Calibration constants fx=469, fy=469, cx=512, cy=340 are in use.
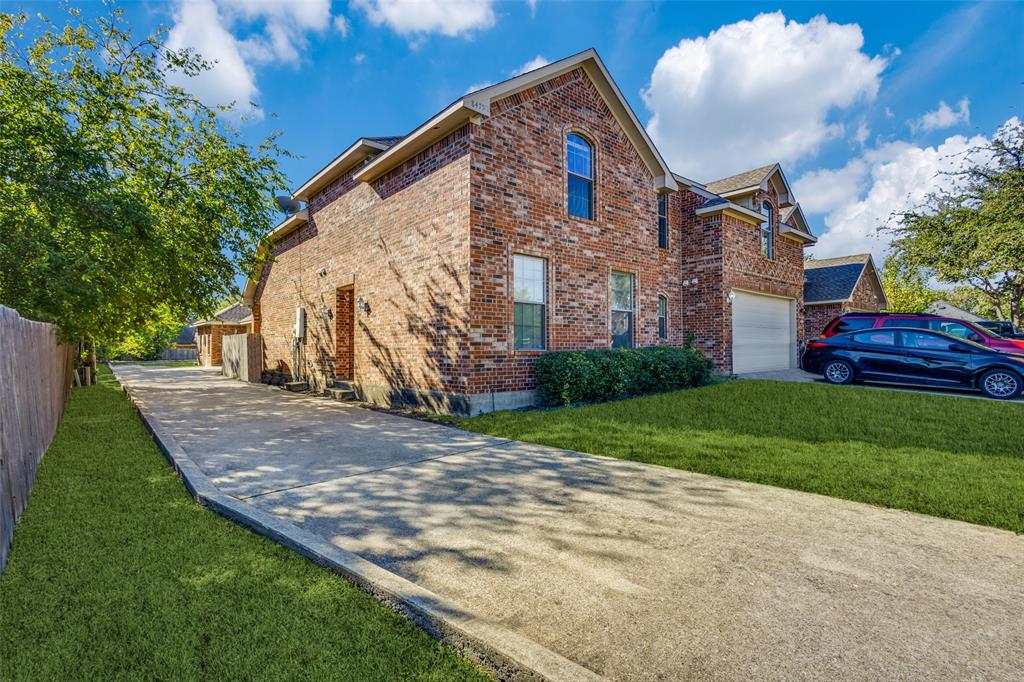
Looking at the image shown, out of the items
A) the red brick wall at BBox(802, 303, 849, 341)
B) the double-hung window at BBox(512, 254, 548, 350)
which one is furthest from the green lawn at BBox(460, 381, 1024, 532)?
the red brick wall at BBox(802, 303, 849, 341)

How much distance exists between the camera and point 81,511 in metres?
4.09

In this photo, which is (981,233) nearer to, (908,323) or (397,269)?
(908,323)

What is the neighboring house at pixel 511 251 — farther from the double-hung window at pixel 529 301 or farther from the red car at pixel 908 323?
the red car at pixel 908 323

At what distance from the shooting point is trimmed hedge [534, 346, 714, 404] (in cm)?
966

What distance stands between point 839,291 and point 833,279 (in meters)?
1.66

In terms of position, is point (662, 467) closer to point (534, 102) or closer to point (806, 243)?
point (534, 102)

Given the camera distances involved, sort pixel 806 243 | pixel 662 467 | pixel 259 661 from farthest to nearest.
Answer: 1. pixel 806 243
2. pixel 662 467
3. pixel 259 661

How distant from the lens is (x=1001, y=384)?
10086mm

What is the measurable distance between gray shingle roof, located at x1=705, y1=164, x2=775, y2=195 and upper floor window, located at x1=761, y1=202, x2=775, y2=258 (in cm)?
104

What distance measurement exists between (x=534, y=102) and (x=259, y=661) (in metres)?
10.7

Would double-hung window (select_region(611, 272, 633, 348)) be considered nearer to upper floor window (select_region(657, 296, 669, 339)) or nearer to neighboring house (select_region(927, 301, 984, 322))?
upper floor window (select_region(657, 296, 669, 339))

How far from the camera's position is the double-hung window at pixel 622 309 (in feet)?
39.8

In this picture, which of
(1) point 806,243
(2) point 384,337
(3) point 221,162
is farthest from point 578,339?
(1) point 806,243

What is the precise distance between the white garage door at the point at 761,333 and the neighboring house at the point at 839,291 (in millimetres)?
2526
